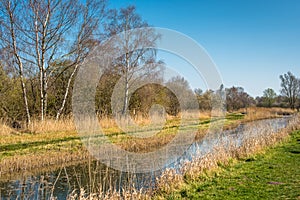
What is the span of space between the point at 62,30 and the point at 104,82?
209 inches

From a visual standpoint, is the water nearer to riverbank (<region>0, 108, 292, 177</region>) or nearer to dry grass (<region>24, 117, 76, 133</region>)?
riverbank (<region>0, 108, 292, 177</region>)

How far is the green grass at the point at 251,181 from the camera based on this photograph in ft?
18.0

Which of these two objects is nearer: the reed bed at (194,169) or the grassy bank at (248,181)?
the reed bed at (194,169)

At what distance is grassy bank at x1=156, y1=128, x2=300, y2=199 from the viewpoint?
549 cm

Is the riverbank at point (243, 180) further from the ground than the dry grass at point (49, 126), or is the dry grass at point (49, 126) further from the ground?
the dry grass at point (49, 126)

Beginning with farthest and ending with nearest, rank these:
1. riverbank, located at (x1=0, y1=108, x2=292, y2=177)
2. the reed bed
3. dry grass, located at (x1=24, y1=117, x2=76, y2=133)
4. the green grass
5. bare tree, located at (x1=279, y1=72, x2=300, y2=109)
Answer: bare tree, located at (x1=279, y1=72, x2=300, y2=109) < dry grass, located at (x1=24, y1=117, x2=76, y2=133) < riverbank, located at (x1=0, y1=108, x2=292, y2=177) < the green grass < the reed bed

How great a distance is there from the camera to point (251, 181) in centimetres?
644

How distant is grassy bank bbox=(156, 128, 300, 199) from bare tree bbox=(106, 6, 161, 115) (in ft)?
44.4

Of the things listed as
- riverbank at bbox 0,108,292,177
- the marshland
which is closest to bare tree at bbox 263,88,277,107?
the marshland

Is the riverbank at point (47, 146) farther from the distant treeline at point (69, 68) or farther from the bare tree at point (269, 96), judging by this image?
the bare tree at point (269, 96)

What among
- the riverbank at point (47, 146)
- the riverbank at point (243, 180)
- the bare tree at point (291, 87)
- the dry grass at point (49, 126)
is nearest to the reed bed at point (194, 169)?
the riverbank at point (243, 180)

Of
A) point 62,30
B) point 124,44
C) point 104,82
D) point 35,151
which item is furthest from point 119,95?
point 35,151

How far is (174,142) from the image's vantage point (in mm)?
14680

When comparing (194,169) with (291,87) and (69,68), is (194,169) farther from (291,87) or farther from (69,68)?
(291,87)
